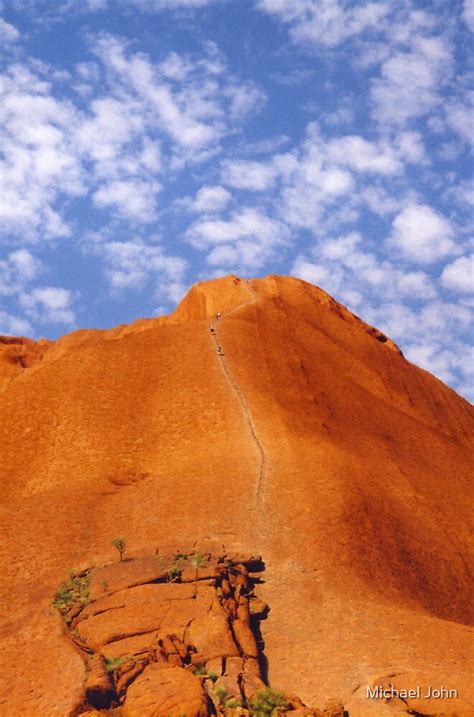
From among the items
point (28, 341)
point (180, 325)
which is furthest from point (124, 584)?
point (28, 341)

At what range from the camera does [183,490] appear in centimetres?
2961

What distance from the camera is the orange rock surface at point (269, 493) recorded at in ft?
65.9

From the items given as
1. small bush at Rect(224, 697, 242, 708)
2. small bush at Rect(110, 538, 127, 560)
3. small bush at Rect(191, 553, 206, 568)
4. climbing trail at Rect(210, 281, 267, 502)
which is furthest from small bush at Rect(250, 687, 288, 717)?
climbing trail at Rect(210, 281, 267, 502)

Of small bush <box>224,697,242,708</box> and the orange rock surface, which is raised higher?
the orange rock surface

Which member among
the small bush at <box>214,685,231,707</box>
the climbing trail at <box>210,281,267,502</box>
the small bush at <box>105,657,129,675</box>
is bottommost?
the small bush at <box>214,685,231,707</box>

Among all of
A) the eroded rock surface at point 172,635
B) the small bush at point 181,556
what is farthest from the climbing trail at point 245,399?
the eroded rock surface at point 172,635

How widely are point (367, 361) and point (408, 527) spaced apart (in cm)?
1797

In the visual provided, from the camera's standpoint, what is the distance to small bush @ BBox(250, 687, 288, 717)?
52.2 ft

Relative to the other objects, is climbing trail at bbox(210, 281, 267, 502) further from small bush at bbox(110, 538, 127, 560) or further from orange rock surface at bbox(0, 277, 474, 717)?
small bush at bbox(110, 538, 127, 560)

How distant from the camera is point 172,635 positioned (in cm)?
1967

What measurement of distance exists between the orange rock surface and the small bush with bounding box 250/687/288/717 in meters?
1.72

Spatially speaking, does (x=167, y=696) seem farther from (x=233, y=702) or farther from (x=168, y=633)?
(x=168, y=633)

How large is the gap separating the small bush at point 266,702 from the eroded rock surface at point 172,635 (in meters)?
0.04

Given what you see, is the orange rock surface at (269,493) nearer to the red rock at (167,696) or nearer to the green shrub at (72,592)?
the red rock at (167,696)
